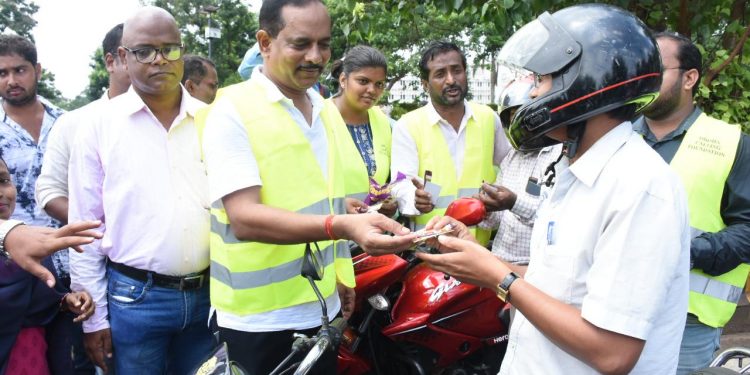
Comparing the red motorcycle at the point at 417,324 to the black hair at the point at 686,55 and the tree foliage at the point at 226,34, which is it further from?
the tree foliage at the point at 226,34

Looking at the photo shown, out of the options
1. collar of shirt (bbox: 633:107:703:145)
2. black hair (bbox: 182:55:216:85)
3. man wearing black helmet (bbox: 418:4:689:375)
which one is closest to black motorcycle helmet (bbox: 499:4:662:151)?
man wearing black helmet (bbox: 418:4:689:375)

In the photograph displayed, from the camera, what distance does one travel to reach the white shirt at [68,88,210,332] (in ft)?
8.25

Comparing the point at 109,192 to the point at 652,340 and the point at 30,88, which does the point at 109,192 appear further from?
the point at 652,340

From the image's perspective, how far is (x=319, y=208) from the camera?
2201 mm

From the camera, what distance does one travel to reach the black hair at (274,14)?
2.21 meters

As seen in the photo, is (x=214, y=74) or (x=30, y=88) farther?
(x=214, y=74)

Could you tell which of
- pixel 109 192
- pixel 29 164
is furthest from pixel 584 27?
pixel 29 164

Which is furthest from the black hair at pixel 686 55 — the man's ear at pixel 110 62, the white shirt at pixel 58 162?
the man's ear at pixel 110 62

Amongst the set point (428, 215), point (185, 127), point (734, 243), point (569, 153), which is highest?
point (569, 153)

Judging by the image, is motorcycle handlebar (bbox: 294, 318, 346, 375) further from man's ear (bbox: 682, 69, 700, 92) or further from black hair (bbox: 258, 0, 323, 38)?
man's ear (bbox: 682, 69, 700, 92)

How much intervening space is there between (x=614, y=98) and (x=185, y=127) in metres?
1.94

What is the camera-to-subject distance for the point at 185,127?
270cm

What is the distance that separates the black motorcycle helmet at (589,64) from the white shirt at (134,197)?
1.66 metres

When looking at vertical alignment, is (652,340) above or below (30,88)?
below
